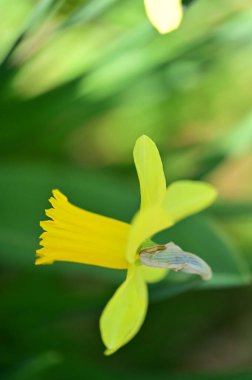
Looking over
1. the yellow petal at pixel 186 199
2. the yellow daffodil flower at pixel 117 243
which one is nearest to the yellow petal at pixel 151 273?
the yellow daffodil flower at pixel 117 243

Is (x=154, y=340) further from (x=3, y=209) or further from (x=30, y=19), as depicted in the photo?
(x=30, y=19)

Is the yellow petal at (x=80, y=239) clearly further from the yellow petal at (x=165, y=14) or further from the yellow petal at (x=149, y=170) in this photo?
the yellow petal at (x=165, y=14)

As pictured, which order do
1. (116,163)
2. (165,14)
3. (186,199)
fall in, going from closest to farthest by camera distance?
(186,199) → (165,14) → (116,163)

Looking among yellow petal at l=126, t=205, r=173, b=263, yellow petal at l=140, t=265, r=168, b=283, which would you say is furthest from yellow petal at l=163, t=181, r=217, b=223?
yellow petal at l=140, t=265, r=168, b=283

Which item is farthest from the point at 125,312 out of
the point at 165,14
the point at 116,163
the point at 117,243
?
the point at 116,163

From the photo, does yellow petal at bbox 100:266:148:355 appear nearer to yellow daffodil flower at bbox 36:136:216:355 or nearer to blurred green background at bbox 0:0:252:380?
yellow daffodil flower at bbox 36:136:216:355

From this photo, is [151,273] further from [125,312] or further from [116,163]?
[116,163]

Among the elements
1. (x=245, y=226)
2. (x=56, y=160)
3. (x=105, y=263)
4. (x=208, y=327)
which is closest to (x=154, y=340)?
(x=208, y=327)
